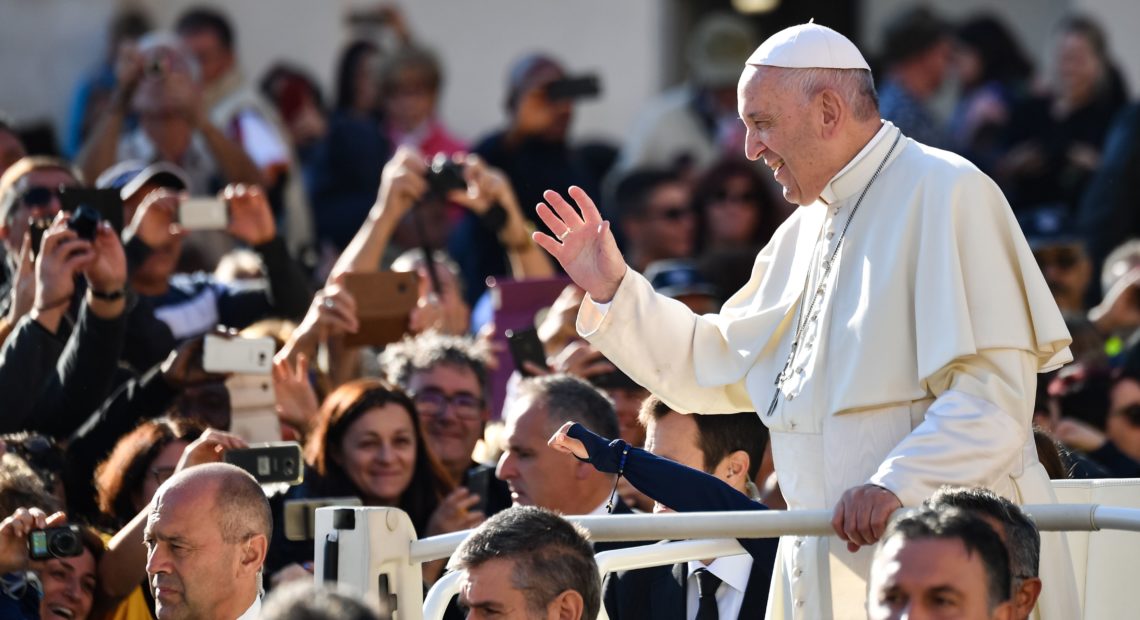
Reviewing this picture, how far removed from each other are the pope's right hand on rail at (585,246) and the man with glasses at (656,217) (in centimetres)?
529

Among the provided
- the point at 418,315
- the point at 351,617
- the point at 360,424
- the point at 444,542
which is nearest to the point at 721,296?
the point at 418,315

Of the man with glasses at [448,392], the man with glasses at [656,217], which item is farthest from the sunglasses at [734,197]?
the man with glasses at [448,392]

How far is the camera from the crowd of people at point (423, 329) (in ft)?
15.8

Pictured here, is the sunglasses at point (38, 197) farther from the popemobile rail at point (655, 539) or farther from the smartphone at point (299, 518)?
the popemobile rail at point (655, 539)

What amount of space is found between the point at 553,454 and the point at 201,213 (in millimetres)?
2057

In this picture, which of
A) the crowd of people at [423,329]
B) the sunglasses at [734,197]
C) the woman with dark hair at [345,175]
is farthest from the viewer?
the woman with dark hair at [345,175]

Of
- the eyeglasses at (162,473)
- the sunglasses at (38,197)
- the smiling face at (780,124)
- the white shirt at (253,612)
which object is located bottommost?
Answer: the white shirt at (253,612)

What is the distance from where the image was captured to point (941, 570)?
3.77 m

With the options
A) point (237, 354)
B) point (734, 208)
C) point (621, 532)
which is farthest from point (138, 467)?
point (734, 208)

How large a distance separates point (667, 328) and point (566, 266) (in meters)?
0.28

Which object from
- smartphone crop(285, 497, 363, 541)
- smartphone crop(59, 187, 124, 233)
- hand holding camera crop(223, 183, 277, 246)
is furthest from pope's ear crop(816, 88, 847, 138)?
hand holding camera crop(223, 183, 277, 246)

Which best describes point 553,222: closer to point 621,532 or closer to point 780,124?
point 780,124

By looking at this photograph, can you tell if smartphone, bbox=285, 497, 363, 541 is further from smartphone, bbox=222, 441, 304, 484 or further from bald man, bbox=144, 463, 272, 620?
smartphone, bbox=222, 441, 304, 484

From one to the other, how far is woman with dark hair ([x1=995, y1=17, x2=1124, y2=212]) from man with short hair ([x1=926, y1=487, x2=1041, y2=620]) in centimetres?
756
